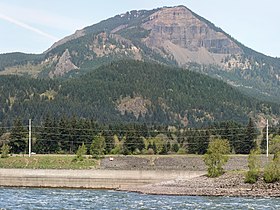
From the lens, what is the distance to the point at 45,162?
118 meters

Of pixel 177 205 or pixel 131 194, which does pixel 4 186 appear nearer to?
pixel 131 194

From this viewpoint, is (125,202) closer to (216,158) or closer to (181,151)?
(216,158)

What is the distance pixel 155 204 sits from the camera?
2707 inches

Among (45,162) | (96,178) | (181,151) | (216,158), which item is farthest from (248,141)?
(96,178)

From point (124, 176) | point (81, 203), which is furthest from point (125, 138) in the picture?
point (81, 203)

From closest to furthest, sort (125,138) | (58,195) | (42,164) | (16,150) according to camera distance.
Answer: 1. (58,195)
2. (42,164)
3. (16,150)
4. (125,138)

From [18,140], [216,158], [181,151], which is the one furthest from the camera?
[181,151]

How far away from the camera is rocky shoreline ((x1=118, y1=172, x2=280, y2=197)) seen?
80.8 m

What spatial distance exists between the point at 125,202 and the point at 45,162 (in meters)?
48.8

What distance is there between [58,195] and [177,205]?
21.8 m

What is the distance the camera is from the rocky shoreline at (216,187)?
80812 millimetres

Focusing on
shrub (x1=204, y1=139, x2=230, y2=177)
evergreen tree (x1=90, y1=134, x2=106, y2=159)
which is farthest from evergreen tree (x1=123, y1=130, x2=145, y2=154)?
shrub (x1=204, y1=139, x2=230, y2=177)

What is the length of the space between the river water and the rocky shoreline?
415 cm

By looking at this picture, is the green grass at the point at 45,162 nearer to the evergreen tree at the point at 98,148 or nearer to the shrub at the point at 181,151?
the evergreen tree at the point at 98,148
